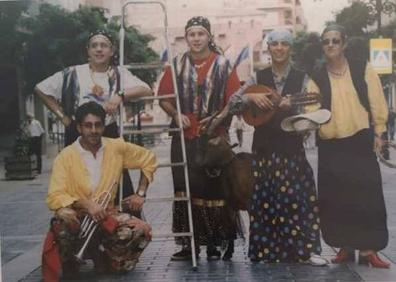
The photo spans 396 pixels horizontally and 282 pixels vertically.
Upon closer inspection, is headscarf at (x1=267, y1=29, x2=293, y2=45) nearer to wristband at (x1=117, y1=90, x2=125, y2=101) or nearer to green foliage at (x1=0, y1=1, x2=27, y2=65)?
wristband at (x1=117, y1=90, x2=125, y2=101)

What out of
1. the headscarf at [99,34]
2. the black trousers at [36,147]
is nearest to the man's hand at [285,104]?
the headscarf at [99,34]

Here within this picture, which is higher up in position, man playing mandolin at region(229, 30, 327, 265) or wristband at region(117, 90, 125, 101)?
wristband at region(117, 90, 125, 101)

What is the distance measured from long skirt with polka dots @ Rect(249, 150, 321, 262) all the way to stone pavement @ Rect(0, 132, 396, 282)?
0.22ft

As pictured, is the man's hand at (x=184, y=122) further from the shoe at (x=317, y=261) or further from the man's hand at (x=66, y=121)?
the shoe at (x=317, y=261)

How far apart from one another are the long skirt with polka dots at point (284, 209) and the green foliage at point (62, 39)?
757 mm

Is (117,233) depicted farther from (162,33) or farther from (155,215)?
(162,33)

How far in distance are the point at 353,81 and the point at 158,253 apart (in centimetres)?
132

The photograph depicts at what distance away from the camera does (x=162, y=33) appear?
4457 millimetres

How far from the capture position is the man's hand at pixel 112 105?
449cm

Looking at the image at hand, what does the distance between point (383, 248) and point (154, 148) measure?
1.22 m

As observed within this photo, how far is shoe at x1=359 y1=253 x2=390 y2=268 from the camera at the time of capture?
4.29 m

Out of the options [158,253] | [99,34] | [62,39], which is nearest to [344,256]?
[158,253]

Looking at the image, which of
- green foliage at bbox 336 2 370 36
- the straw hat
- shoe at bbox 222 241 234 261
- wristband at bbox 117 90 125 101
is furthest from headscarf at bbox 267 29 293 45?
shoe at bbox 222 241 234 261

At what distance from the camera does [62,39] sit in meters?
4.55
